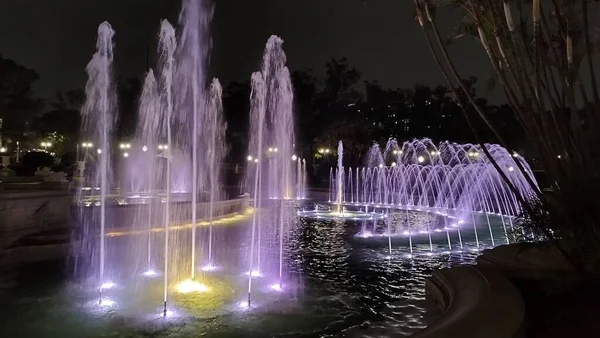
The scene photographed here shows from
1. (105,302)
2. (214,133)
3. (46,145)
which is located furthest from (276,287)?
(46,145)

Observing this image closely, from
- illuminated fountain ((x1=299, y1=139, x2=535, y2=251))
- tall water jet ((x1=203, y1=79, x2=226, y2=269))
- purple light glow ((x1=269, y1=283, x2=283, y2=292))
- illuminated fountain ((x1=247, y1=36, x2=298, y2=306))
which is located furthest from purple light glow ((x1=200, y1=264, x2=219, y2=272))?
tall water jet ((x1=203, y1=79, x2=226, y2=269))

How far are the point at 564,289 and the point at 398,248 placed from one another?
20.3 ft

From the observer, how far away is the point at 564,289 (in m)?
5.43

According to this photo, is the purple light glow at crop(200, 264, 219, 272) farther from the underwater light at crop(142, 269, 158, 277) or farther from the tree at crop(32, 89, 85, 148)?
the tree at crop(32, 89, 85, 148)

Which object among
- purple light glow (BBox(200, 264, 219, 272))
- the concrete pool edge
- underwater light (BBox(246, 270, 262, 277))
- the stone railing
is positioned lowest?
underwater light (BBox(246, 270, 262, 277))

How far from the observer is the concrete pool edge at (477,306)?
3.83 meters

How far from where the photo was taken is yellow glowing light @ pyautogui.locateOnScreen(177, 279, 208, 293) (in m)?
7.54

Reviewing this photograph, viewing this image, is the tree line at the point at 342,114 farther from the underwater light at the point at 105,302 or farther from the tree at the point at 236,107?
the underwater light at the point at 105,302

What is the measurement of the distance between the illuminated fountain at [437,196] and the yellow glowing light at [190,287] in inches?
201

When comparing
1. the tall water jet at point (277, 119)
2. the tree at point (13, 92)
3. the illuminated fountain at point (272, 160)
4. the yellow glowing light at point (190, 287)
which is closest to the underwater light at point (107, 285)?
the yellow glowing light at point (190, 287)

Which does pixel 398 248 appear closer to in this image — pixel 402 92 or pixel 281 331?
pixel 281 331

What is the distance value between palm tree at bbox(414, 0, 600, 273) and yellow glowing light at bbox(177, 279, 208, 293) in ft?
15.2

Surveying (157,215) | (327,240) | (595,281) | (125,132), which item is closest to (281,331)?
(595,281)

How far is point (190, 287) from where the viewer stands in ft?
25.2
